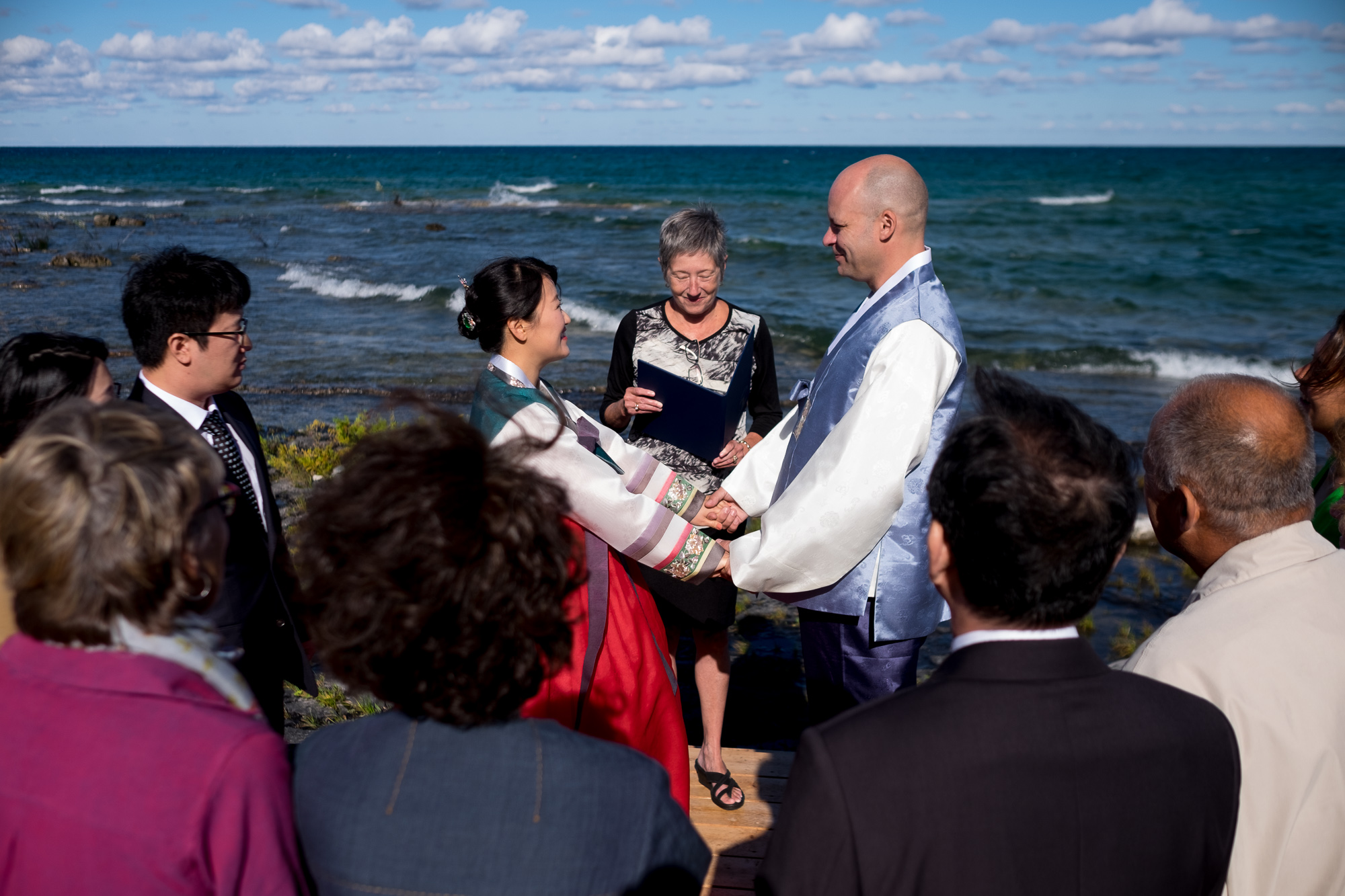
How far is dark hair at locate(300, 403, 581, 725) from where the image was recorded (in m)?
1.25

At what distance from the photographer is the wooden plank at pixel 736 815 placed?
9.86 feet

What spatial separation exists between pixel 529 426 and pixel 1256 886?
5.67ft

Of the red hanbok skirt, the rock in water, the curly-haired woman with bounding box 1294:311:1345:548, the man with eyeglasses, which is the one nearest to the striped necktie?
the man with eyeglasses

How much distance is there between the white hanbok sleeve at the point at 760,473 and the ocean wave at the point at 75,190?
153 feet

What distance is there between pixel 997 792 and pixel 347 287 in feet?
59.9

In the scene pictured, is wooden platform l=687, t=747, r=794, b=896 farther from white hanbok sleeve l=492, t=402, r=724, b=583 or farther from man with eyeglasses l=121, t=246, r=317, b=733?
man with eyeglasses l=121, t=246, r=317, b=733

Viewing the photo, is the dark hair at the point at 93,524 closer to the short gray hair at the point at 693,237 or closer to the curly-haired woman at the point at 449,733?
the curly-haired woman at the point at 449,733

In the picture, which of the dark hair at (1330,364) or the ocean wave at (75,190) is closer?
the dark hair at (1330,364)

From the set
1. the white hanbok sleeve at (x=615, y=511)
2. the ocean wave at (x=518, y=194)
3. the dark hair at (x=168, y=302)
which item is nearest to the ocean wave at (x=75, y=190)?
the ocean wave at (x=518, y=194)

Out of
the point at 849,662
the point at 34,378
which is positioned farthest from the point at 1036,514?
the point at 34,378

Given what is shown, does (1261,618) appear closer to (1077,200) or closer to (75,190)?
(1077,200)

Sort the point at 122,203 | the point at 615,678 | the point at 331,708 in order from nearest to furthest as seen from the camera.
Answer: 1. the point at 615,678
2. the point at 331,708
3. the point at 122,203

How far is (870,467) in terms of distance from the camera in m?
2.38

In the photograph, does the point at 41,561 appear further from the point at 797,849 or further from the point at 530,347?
the point at 530,347
